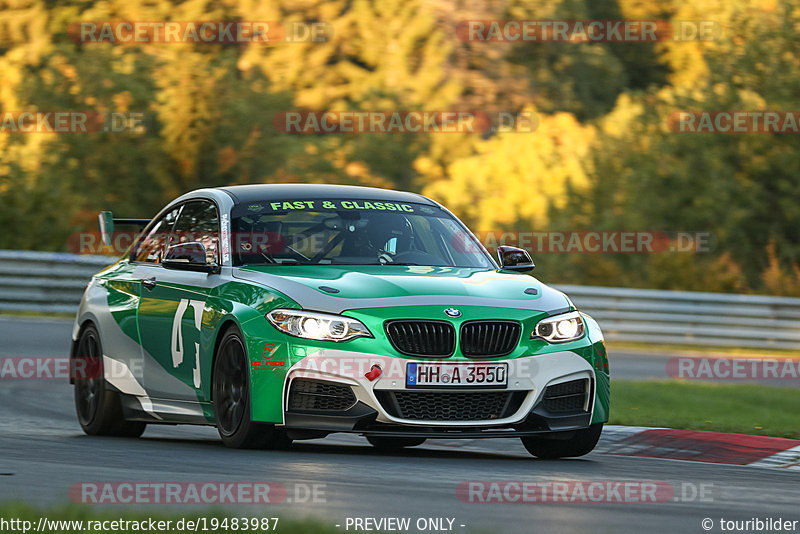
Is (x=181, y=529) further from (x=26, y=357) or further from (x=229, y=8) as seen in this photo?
(x=229, y=8)

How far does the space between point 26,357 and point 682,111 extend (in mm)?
21201

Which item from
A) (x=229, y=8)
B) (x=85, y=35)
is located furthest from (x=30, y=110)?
(x=229, y=8)

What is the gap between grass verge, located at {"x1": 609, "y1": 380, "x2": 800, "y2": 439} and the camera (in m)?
11.4

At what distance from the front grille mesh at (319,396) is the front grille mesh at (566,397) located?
45.5 inches

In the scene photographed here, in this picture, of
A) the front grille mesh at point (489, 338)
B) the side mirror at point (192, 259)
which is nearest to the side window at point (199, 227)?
the side mirror at point (192, 259)

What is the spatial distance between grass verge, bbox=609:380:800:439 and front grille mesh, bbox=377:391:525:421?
315cm

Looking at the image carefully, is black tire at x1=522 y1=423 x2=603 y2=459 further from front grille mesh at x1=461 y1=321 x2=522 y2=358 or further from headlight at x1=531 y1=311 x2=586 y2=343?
front grille mesh at x1=461 y1=321 x2=522 y2=358

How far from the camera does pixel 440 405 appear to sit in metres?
8.30

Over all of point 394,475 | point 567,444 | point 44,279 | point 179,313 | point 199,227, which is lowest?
point 44,279

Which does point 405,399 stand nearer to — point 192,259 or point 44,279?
point 192,259

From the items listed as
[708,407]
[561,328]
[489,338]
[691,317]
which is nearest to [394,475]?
[489,338]

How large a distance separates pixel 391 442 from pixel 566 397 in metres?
2.01

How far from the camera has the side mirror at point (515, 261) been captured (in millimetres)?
9867

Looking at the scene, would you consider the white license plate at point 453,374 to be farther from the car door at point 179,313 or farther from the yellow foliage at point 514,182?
the yellow foliage at point 514,182
